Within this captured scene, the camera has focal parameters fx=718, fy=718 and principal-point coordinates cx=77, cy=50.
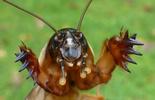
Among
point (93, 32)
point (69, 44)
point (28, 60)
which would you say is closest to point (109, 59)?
point (69, 44)

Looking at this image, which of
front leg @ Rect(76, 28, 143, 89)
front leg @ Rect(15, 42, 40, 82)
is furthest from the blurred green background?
front leg @ Rect(15, 42, 40, 82)

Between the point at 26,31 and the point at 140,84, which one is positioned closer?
the point at 140,84

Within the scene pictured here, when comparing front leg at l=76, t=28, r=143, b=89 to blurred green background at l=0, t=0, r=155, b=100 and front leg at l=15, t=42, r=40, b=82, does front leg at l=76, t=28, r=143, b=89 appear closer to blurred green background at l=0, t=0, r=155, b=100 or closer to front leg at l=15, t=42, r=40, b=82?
front leg at l=15, t=42, r=40, b=82

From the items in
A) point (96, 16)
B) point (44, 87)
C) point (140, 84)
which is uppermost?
point (44, 87)

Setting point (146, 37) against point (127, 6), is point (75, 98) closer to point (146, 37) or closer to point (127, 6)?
point (146, 37)

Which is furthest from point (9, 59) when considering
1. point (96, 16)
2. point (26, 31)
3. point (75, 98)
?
point (75, 98)

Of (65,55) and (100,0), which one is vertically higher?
(65,55)

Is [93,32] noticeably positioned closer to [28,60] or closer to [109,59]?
[109,59]

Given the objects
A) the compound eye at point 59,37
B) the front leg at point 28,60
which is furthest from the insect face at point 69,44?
the front leg at point 28,60
